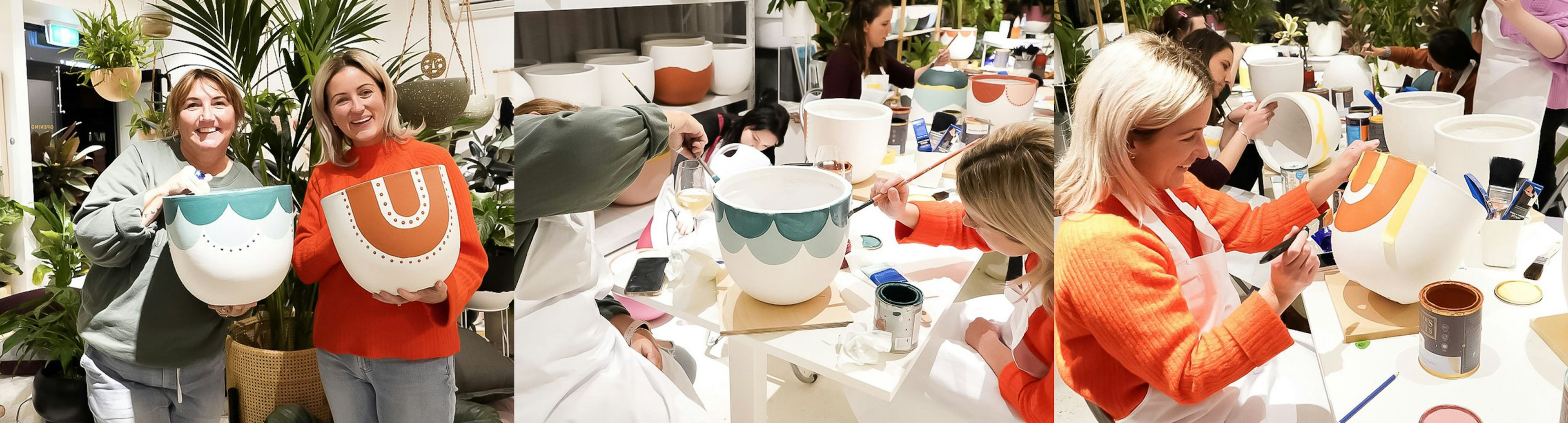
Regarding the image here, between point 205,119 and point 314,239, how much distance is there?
Answer: 0.21m

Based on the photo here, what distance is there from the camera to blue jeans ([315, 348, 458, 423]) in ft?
4.38

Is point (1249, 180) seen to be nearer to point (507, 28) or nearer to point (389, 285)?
point (507, 28)

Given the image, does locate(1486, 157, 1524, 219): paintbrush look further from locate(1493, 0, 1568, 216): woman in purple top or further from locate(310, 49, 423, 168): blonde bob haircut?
locate(310, 49, 423, 168): blonde bob haircut

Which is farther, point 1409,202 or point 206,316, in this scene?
point 206,316

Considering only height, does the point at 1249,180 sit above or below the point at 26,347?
above

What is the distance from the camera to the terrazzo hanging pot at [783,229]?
3.33 feet

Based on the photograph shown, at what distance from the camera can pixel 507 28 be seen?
1.21m

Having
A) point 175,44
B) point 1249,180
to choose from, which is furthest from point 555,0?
point 1249,180

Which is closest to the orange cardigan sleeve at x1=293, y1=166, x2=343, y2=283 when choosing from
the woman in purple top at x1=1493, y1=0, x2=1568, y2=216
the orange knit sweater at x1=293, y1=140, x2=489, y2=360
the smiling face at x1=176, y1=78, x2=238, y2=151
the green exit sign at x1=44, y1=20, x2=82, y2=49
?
the orange knit sweater at x1=293, y1=140, x2=489, y2=360

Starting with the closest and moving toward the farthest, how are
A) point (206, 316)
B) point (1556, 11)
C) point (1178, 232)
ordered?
1. point (1178, 232)
2. point (1556, 11)
3. point (206, 316)

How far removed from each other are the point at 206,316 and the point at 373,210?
350 mm

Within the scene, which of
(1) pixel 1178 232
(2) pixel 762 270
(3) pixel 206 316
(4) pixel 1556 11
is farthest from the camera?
(3) pixel 206 316

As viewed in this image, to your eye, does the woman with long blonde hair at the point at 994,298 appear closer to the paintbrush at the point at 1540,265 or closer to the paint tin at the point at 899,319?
the paint tin at the point at 899,319

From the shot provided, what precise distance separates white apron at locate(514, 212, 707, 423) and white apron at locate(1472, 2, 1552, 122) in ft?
3.78
